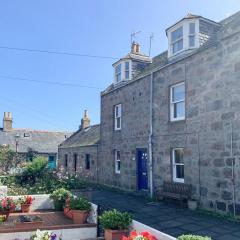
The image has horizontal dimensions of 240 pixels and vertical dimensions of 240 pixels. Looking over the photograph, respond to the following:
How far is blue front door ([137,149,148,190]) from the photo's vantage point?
17.6 m

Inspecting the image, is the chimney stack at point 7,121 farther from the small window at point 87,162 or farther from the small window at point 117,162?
the small window at point 117,162

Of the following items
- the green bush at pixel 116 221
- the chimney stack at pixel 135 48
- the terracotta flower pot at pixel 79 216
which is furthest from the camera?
the chimney stack at pixel 135 48

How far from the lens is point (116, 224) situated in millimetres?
7742

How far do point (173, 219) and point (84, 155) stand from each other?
1599 centimetres

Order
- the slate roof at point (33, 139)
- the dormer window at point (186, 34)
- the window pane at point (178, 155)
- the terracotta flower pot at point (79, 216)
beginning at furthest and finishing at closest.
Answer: the slate roof at point (33, 139) → the dormer window at point (186, 34) → the window pane at point (178, 155) → the terracotta flower pot at point (79, 216)

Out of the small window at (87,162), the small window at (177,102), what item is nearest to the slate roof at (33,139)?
the small window at (87,162)

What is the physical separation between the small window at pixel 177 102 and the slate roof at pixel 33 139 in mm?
29573

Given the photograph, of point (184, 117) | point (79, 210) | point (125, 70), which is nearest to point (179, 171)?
point (184, 117)

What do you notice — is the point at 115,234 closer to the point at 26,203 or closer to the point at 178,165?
the point at 26,203

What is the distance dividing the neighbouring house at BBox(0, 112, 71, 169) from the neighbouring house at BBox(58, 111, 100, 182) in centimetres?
812

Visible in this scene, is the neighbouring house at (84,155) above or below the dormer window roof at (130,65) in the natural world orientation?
below

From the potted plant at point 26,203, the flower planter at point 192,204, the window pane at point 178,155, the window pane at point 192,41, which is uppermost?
the window pane at point 192,41

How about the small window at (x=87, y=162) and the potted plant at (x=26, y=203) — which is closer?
the potted plant at (x=26, y=203)

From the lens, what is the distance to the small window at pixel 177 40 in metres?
15.7
